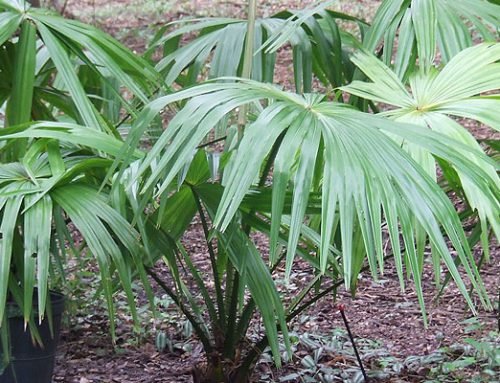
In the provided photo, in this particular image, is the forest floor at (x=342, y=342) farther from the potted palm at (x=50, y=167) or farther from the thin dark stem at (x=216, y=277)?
the potted palm at (x=50, y=167)

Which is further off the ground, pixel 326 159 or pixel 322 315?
pixel 322 315

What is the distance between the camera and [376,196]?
141 cm

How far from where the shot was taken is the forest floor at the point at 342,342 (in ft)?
10.1

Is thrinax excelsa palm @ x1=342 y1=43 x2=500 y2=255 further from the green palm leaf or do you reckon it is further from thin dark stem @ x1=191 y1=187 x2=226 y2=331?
thin dark stem @ x1=191 y1=187 x2=226 y2=331

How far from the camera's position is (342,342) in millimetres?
3350

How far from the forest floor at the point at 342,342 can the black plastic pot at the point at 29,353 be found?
1.75ft

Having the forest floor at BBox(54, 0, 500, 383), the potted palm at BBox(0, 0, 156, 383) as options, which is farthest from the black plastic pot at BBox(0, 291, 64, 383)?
the forest floor at BBox(54, 0, 500, 383)

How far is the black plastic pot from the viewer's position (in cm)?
260

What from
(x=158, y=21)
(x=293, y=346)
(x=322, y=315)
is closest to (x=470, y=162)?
(x=293, y=346)

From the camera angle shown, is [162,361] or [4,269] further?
[162,361]

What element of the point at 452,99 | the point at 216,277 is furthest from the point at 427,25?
the point at 216,277

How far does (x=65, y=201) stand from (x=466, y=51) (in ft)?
3.12

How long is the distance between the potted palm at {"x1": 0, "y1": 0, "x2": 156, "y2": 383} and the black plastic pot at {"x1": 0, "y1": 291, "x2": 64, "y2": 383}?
29 centimetres

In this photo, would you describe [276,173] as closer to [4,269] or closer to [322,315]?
[4,269]
